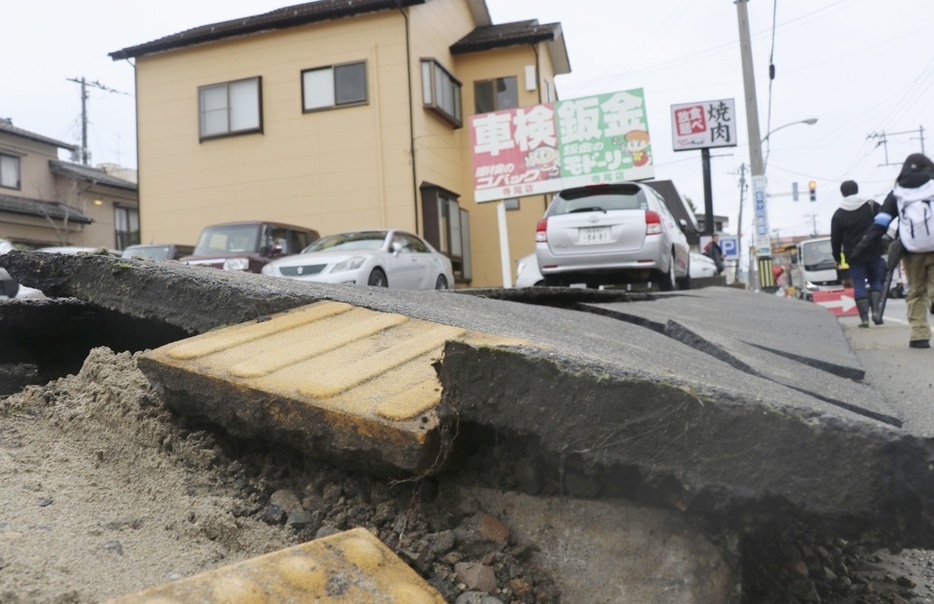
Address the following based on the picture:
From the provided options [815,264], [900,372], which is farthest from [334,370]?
[815,264]

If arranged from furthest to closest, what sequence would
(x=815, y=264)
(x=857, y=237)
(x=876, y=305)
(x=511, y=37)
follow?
(x=815, y=264)
(x=511, y=37)
(x=876, y=305)
(x=857, y=237)

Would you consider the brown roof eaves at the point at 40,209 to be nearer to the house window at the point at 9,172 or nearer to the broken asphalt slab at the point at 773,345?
the house window at the point at 9,172

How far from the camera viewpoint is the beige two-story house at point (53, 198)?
26.0 metres

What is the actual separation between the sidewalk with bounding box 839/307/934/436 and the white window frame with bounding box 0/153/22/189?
2829 centimetres

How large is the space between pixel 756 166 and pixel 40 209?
77.2ft

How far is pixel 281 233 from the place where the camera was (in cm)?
1430

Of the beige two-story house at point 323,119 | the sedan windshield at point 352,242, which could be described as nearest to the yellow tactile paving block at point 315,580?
the sedan windshield at point 352,242

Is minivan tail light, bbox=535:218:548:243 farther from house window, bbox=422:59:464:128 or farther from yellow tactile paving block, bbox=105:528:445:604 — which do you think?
house window, bbox=422:59:464:128

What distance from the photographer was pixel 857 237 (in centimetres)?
806

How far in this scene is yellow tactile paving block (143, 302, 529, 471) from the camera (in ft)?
5.15

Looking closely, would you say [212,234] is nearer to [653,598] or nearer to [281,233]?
[281,233]

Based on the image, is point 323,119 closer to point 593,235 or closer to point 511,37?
point 511,37

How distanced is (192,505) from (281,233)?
42.8ft

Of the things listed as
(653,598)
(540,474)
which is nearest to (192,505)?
(540,474)
